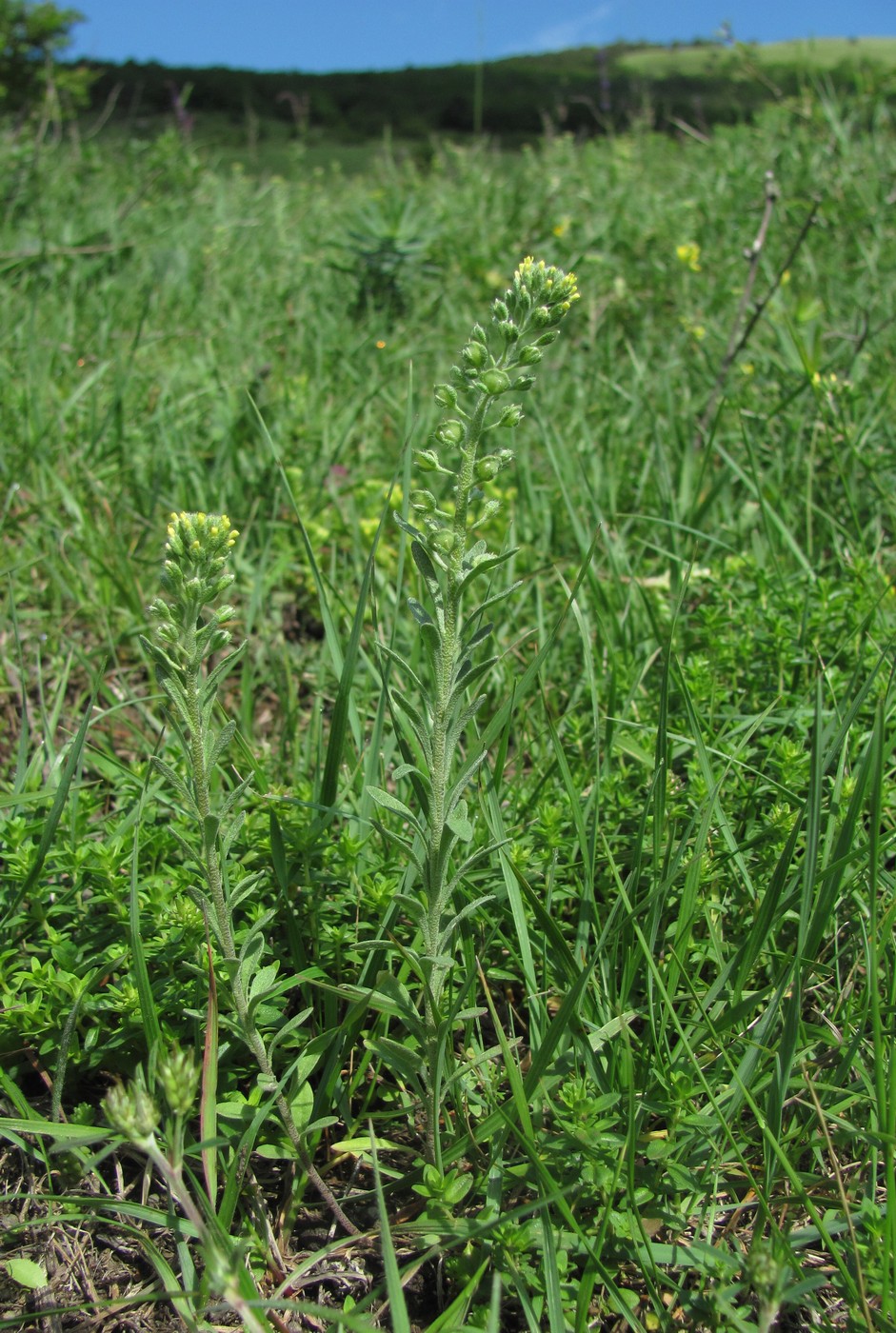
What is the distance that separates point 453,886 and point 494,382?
64 centimetres

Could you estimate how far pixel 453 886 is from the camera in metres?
1.25

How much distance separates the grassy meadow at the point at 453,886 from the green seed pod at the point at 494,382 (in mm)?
Result: 45

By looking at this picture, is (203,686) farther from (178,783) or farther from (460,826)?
(460,826)

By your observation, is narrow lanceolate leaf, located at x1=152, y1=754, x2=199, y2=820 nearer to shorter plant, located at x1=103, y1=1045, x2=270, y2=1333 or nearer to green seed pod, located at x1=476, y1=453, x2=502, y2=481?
shorter plant, located at x1=103, y1=1045, x2=270, y2=1333

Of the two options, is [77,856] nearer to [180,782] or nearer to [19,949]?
[19,949]

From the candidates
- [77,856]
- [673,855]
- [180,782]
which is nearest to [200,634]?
[180,782]

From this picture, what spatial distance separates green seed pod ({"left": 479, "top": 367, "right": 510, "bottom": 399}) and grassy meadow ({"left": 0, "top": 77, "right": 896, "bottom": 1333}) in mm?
45

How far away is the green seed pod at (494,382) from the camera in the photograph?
1155 mm

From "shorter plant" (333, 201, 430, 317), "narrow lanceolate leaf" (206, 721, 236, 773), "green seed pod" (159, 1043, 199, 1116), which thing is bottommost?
"green seed pod" (159, 1043, 199, 1116)

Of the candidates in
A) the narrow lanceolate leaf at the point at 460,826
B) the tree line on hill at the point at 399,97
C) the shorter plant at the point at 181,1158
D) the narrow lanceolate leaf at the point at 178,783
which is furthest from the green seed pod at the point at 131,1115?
the tree line on hill at the point at 399,97

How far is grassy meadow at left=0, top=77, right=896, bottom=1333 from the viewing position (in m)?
1.24

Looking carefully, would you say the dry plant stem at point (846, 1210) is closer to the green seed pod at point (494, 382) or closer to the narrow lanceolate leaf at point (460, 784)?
the narrow lanceolate leaf at point (460, 784)

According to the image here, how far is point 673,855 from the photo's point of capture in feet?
4.89

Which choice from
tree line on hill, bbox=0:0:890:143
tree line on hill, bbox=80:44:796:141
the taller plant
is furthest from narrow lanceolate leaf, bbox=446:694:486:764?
tree line on hill, bbox=80:44:796:141
